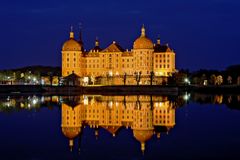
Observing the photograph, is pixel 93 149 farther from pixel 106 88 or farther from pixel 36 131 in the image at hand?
pixel 106 88

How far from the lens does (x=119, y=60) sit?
261ft

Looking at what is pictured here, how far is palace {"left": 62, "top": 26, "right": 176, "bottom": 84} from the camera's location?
76.7 metres

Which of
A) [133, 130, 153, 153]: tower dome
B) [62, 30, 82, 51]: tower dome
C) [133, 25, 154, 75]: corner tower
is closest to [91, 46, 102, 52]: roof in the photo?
[62, 30, 82, 51]: tower dome

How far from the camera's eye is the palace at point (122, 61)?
252 ft

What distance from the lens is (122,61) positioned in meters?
79.7

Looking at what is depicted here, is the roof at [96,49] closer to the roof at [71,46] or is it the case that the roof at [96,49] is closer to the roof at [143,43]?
the roof at [71,46]

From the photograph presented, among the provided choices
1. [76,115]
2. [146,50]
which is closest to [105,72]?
[146,50]

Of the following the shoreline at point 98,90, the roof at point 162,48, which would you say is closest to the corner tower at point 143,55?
the roof at point 162,48

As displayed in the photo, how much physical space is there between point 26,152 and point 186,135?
7.39 m

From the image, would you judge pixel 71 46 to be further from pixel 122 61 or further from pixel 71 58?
pixel 122 61

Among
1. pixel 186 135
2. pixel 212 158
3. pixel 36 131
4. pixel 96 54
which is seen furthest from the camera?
pixel 96 54

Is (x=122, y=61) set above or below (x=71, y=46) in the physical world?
below

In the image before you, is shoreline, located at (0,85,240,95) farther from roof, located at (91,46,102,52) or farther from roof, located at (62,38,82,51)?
roof, located at (91,46,102,52)

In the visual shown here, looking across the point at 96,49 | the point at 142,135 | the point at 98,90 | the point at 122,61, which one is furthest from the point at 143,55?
the point at 142,135
